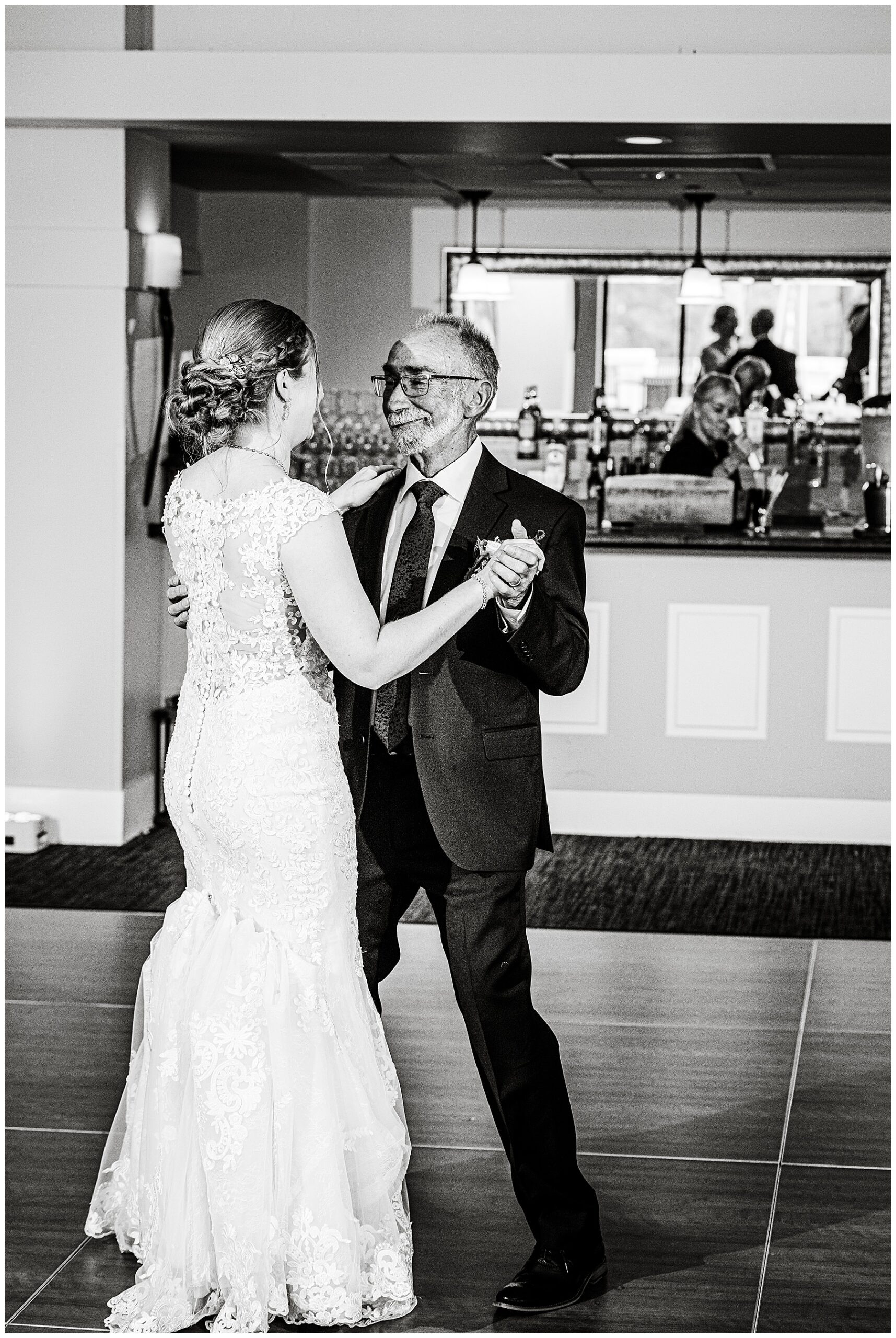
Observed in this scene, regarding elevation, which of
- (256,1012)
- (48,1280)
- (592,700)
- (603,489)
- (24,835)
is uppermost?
(603,489)

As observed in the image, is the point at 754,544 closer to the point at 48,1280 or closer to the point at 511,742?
the point at 511,742

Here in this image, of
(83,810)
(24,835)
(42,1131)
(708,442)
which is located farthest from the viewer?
(708,442)

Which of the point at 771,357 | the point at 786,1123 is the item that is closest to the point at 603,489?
the point at 771,357

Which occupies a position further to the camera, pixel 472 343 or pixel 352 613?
pixel 472 343

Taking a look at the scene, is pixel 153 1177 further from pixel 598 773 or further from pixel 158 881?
pixel 598 773

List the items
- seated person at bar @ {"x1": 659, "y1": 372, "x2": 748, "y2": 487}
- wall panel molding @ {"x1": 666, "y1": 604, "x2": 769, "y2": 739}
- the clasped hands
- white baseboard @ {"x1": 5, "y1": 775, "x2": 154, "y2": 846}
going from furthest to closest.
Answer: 1. seated person at bar @ {"x1": 659, "y1": 372, "x2": 748, "y2": 487}
2. wall panel molding @ {"x1": 666, "y1": 604, "x2": 769, "y2": 739}
3. white baseboard @ {"x1": 5, "y1": 775, "x2": 154, "y2": 846}
4. the clasped hands

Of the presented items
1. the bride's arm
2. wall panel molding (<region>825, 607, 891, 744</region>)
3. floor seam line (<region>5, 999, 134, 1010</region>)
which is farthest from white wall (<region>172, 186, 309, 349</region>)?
the bride's arm

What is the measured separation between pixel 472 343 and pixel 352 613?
624mm

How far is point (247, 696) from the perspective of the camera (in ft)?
8.73

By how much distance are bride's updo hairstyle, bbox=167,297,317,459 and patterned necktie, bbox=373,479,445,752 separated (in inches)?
15.5

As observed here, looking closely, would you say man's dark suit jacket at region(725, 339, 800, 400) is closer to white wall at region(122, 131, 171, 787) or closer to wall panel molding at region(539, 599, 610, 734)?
wall panel molding at region(539, 599, 610, 734)

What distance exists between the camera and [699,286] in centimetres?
1020

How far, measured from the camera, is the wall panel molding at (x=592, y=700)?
269 inches

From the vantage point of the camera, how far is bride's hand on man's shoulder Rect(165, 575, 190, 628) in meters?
2.81
